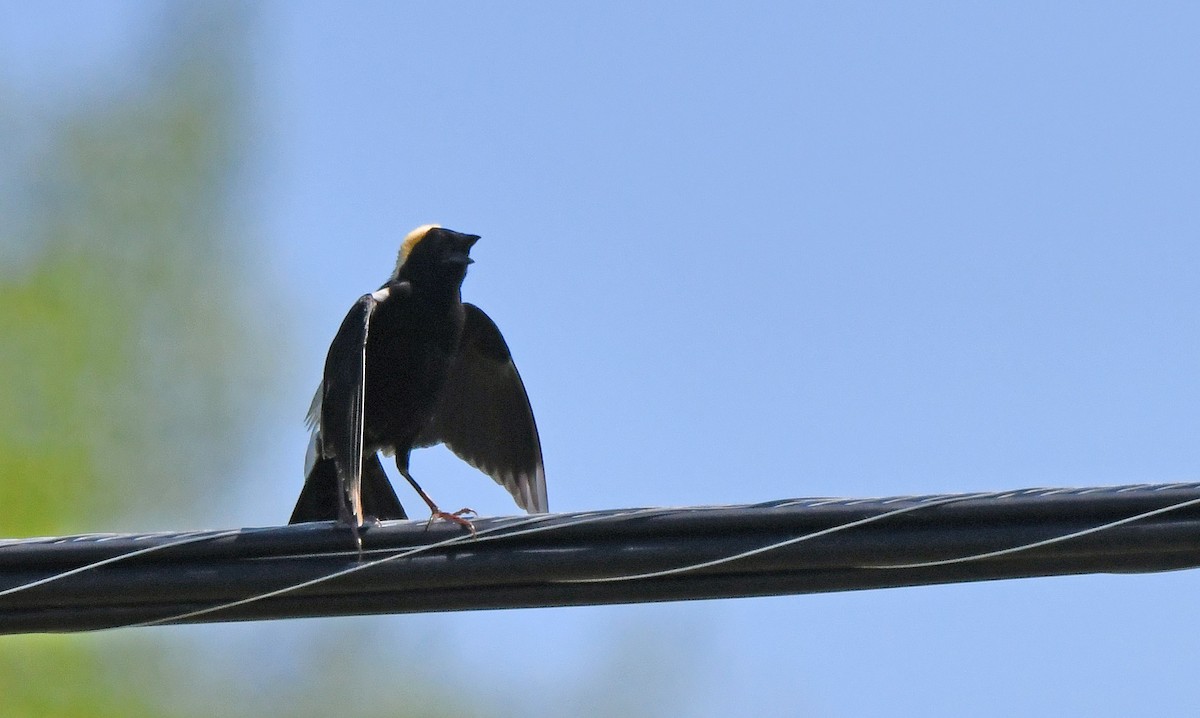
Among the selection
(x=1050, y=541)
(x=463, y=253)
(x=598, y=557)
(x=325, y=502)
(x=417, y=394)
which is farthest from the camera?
(x=463, y=253)

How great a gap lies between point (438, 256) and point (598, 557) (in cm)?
322

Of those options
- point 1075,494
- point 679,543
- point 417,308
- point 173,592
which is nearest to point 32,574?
point 173,592

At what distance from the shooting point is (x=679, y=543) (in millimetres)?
2986

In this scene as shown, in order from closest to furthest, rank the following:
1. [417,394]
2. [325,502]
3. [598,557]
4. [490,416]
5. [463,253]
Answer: [598,557] < [325,502] < [417,394] < [463,253] < [490,416]

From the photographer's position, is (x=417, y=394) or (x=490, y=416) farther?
(x=490, y=416)

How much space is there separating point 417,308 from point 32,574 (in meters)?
2.92

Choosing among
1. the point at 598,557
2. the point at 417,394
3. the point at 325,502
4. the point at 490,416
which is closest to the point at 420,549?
the point at 598,557

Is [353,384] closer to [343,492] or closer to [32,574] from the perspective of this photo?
[343,492]

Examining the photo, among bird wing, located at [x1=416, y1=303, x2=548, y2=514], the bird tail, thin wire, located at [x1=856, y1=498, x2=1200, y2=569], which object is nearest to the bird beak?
bird wing, located at [x1=416, y1=303, x2=548, y2=514]

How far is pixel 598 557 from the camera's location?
298 cm

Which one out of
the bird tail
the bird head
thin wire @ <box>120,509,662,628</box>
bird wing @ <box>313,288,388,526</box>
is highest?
the bird head

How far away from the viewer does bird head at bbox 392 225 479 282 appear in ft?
19.6

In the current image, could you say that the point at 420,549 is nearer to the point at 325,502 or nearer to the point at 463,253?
the point at 325,502

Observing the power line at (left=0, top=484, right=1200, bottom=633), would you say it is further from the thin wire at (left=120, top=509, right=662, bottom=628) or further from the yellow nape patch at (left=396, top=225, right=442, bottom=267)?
the yellow nape patch at (left=396, top=225, right=442, bottom=267)
